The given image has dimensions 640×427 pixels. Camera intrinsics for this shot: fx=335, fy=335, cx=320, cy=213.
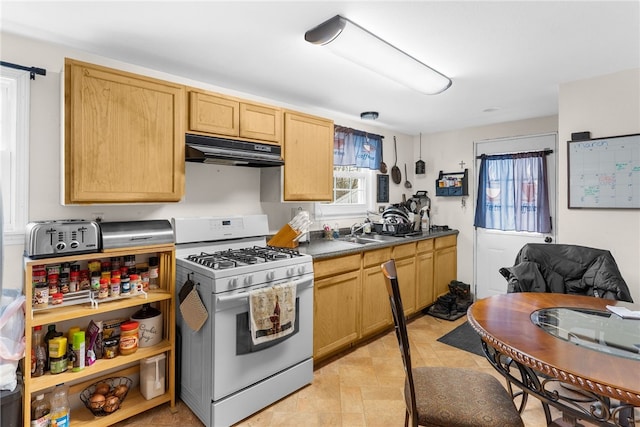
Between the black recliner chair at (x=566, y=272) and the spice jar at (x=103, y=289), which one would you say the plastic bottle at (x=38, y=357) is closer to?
the spice jar at (x=103, y=289)

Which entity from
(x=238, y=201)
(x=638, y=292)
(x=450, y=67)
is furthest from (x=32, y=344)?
(x=638, y=292)

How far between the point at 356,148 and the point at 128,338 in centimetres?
288

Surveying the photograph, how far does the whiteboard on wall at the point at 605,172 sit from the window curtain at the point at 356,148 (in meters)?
1.95

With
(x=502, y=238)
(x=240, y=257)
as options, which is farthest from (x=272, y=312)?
(x=502, y=238)

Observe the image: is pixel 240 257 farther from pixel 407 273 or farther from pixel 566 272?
pixel 566 272

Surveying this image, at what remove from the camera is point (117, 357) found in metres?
2.02

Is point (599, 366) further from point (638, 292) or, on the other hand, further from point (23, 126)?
point (23, 126)

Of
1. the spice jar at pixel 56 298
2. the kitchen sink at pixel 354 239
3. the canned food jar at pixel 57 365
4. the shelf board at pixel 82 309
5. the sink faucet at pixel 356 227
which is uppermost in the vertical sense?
the sink faucet at pixel 356 227

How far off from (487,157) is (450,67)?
202 cm

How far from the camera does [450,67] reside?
246 cm

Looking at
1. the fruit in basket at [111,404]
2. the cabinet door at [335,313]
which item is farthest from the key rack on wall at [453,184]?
the fruit in basket at [111,404]

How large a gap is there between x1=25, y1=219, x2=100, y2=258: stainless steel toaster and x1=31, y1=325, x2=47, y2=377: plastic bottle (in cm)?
47

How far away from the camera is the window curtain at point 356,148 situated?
3.69 meters

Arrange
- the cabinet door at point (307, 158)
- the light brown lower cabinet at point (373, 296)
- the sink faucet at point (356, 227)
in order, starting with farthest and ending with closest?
the sink faucet at point (356, 227)
the light brown lower cabinet at point (373, 296)
the cabinet door at point (307, 158)
